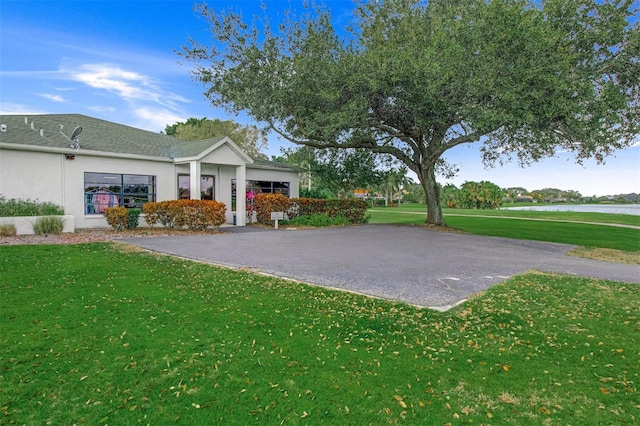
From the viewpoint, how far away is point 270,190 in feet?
67.8

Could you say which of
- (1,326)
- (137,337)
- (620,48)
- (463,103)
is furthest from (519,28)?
(1,326)

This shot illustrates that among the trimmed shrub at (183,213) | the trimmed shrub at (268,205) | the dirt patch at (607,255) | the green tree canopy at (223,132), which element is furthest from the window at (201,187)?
the green tree canopy at (223,132)

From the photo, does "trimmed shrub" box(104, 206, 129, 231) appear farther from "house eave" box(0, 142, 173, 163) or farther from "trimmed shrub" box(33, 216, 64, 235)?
"house eave" box(0, 142, 173, 163)

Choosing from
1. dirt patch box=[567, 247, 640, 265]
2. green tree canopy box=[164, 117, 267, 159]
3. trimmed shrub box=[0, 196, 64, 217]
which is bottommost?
dirt patch box=[567, 247, 640, 265]

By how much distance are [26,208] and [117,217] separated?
2.81 metres

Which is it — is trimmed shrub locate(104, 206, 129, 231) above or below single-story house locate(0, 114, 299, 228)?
below

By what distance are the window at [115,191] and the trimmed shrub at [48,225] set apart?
202 centimetres

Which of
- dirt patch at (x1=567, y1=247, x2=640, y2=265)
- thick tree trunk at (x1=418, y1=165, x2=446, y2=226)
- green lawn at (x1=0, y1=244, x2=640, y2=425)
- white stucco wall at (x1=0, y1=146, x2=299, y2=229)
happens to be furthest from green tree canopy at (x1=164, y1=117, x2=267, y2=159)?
green lawn at (x1=0, y1=244, x2=640, y2=425)

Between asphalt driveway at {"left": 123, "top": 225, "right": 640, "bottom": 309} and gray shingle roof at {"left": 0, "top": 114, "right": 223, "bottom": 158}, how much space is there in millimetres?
5574

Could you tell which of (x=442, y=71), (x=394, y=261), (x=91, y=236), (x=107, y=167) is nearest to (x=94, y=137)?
(x=107, y=167)

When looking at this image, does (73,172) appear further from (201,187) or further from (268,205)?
(268,205)

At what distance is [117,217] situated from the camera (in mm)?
14000

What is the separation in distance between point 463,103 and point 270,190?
1149 centimetres

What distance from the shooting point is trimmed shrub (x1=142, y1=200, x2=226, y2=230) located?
14.9m
